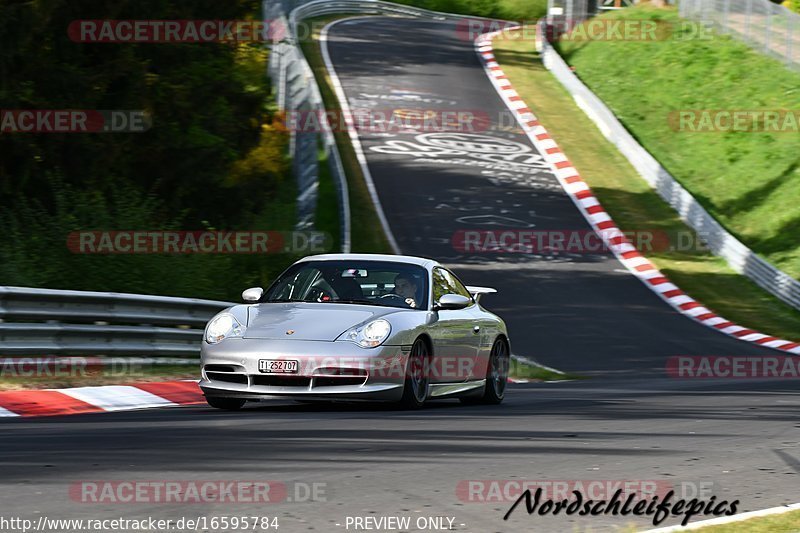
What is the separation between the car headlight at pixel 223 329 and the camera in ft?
35.1

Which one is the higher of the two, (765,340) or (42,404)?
(42,404)

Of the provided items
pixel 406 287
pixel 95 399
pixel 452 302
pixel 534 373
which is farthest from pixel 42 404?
pixel 534 373

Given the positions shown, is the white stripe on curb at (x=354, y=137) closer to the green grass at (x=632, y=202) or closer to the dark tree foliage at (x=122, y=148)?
the green grass at (x=632, y=202)

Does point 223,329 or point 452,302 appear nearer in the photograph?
point 223,329

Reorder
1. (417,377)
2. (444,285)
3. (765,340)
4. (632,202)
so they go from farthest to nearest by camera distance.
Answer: (632,202) < (765,340) < (444,285) < (417,377)

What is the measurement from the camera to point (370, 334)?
10633mm

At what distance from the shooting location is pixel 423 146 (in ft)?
129

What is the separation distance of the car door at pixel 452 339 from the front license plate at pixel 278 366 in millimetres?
1492

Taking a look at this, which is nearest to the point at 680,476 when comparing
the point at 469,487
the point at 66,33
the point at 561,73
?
the point at 469,487

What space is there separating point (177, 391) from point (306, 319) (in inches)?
98.0

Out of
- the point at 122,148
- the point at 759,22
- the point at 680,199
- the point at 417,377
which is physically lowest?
the point at 680,199

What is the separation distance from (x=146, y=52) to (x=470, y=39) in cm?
3819

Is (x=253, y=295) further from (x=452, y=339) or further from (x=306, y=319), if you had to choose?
(x=452, y=339)

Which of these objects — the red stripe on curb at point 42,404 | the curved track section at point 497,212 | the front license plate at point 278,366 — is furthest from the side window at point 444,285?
the curved track section at point 497,212
